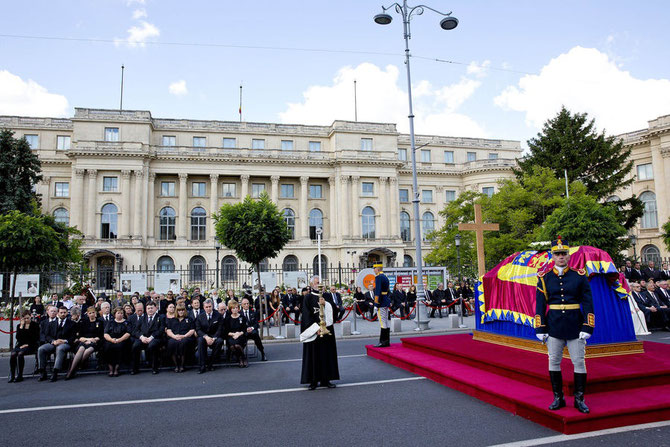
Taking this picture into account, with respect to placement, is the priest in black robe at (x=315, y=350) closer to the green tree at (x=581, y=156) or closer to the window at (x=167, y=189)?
the green tree at (x=581, y=156)

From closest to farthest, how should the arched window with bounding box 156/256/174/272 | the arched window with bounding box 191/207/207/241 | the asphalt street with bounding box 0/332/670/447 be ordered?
the asphalt street with bounding box 0/332/670/447 < the arched window with bounding box 156/256/174/272 < the arched window with bounding box 191/207/207/241

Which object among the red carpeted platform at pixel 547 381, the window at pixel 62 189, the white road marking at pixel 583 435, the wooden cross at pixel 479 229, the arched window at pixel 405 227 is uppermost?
the window at pixel 62 189

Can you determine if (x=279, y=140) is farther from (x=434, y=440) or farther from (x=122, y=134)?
(x=434, y=440)

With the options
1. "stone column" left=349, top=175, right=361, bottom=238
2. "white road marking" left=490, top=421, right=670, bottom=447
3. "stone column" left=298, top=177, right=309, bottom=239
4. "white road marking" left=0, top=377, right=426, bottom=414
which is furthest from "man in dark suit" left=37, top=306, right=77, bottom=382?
"stone column" left=298, top=177, right=309, bottom=239

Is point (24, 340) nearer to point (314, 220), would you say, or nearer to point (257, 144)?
point (314, 220)

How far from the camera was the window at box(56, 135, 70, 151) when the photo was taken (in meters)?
48.8

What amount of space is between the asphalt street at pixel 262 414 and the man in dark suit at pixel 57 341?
518mm

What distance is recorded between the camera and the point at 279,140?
52.9 metres

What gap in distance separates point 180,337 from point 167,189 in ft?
138

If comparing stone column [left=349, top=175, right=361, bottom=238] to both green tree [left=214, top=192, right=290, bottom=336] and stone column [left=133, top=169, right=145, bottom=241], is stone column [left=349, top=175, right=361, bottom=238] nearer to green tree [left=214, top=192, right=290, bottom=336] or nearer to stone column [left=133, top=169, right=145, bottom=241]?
stone column [left=133, top=169, right=145, bottom=241]

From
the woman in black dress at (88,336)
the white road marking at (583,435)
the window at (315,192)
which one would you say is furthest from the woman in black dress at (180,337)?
the window at (315,192)

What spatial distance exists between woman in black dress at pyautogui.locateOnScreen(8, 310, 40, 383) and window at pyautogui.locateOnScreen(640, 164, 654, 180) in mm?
54676

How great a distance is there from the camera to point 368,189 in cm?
5197

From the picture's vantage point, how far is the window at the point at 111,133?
154 ft
